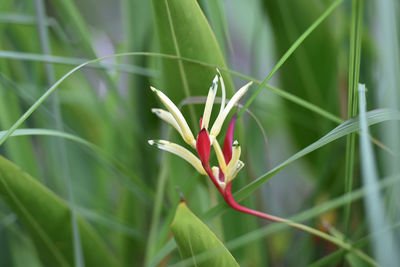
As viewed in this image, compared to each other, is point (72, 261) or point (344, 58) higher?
point (344, 58)

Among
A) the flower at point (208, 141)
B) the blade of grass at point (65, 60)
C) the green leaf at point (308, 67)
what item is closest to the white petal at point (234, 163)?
the flower at point (208, 141)

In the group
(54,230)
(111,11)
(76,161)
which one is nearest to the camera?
(54,230)

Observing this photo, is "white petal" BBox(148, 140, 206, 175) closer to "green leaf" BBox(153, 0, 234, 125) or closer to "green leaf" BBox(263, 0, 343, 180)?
"green leaf" BBox(153, 0, 234, 125)

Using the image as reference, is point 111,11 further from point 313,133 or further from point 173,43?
point 173,43

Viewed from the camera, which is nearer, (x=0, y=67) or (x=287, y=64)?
(x=0, y=67)

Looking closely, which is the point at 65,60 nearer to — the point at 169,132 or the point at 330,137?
the point at 169,132

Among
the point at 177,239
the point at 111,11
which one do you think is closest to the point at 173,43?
the point at 177,239
